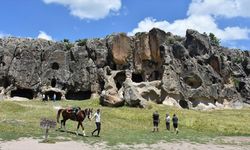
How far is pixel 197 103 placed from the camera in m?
73.4

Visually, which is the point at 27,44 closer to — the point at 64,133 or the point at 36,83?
the point at 36,83

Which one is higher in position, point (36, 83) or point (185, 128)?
point (36, 83)

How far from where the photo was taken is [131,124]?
49.7 m

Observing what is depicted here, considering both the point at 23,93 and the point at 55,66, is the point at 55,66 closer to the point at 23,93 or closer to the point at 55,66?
the point at 55,66

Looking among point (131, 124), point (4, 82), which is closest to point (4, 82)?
point (4, 82)

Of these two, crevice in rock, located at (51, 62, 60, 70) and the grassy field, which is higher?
crevice in rock, located at (51, 62, 60, 70)

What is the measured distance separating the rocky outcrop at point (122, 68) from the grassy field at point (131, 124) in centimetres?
973

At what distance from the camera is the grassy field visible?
35.8m

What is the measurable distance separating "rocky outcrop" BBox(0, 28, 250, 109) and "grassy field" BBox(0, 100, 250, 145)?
9733 mm

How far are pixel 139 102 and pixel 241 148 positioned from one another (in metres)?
31.9

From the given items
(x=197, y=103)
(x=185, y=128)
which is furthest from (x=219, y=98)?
(x=185, y=128)

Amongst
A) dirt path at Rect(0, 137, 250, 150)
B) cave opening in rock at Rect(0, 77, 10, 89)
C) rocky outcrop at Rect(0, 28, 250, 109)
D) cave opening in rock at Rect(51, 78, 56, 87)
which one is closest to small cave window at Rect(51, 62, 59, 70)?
rocky outcrop at Rect(0, 28, 250, 109)

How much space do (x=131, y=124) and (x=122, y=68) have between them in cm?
3055

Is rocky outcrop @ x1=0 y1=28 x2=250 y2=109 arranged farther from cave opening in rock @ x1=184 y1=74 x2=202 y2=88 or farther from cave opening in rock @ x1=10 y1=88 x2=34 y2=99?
cave opening in rock @ x1=10 y1=88 x2=34 y2=99
